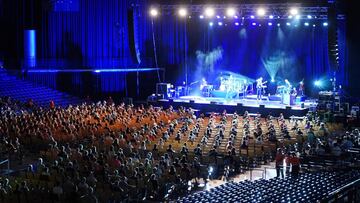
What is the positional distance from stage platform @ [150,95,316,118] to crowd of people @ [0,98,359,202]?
1.20 metres

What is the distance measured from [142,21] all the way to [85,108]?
12972 mm

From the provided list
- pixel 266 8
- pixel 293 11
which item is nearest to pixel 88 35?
pixel 266 8

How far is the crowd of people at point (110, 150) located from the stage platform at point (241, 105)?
1.20m

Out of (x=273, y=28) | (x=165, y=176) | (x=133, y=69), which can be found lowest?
(x=165, y=176)

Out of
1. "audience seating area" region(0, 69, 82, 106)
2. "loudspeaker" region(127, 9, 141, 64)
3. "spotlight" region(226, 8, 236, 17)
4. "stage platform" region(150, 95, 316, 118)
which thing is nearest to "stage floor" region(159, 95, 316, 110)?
"stage platform" region(150, 95, 316, 118)

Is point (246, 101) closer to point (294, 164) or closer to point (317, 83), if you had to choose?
point (317, 83)

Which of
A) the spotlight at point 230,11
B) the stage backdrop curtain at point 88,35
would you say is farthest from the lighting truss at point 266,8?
the stage backdrop curtain at point 88,35

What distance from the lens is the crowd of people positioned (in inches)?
603

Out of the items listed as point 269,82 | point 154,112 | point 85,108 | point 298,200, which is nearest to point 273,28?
point 269,82

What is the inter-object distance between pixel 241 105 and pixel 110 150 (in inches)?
587

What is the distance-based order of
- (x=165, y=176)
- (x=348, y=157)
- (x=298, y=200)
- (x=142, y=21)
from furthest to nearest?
(x=142, y=21) → (x=348, y=157) → (x=165, y=176) → (x=298, y=200)

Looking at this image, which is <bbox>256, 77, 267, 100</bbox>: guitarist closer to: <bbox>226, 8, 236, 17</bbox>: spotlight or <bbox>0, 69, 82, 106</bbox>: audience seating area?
<bbox>226, 8, 236, 17</bbox>: spotlight

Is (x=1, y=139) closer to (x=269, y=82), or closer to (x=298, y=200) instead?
(x=298, y=200)

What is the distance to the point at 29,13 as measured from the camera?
38188 millimetres
